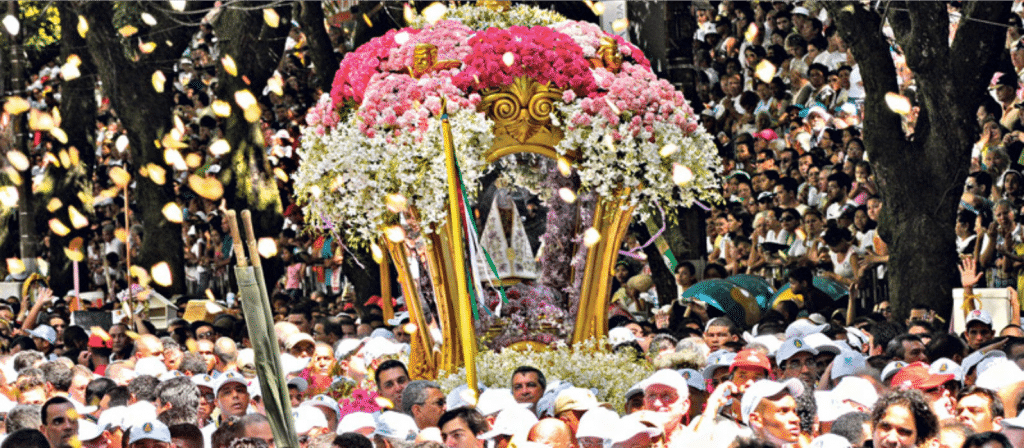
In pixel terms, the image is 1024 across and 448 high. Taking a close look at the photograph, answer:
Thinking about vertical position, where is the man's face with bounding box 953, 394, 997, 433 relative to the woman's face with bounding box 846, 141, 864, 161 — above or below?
below

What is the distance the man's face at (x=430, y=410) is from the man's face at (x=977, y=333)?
465 cm

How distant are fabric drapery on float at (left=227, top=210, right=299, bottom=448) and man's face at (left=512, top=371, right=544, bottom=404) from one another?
6112 mm

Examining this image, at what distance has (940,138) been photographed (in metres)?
16.8

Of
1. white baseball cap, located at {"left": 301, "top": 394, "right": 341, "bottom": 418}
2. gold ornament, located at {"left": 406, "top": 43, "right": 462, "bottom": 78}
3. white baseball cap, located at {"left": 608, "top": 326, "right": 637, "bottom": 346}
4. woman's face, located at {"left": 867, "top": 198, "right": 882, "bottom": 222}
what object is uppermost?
gold ornament, located at {"left": 406, "top": 43, "right": 462, "bottom": 78}

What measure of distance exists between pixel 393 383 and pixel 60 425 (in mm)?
2610

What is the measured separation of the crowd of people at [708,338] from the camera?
10891mm

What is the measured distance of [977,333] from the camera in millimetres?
14805

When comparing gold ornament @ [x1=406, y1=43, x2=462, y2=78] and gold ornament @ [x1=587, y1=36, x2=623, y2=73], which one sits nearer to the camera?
gold ornament @ [x1=406, y1=43, x2=462, y2=78]

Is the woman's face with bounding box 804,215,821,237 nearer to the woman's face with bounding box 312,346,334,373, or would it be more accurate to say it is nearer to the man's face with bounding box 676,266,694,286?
the man's face with bounding box 676,266,694,286

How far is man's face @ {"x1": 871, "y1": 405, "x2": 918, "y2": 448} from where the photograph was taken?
9617 mm

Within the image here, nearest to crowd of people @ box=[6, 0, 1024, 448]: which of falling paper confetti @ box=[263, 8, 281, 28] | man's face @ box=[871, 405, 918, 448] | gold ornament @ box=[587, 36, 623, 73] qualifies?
man's face @ box=[871, 405, 918, 448]

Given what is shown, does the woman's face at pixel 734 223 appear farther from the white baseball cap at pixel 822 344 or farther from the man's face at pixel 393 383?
the man's face at pixel 393 383

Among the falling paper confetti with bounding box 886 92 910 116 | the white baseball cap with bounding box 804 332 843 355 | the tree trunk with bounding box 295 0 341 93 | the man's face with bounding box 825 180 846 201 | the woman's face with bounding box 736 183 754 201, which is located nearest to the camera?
the white baseball cap with bounding box 804 332 843 355

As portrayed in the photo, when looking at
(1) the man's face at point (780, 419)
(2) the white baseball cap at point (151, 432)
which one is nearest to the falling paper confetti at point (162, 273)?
(2) the white baseball cap at point (151, 432)
